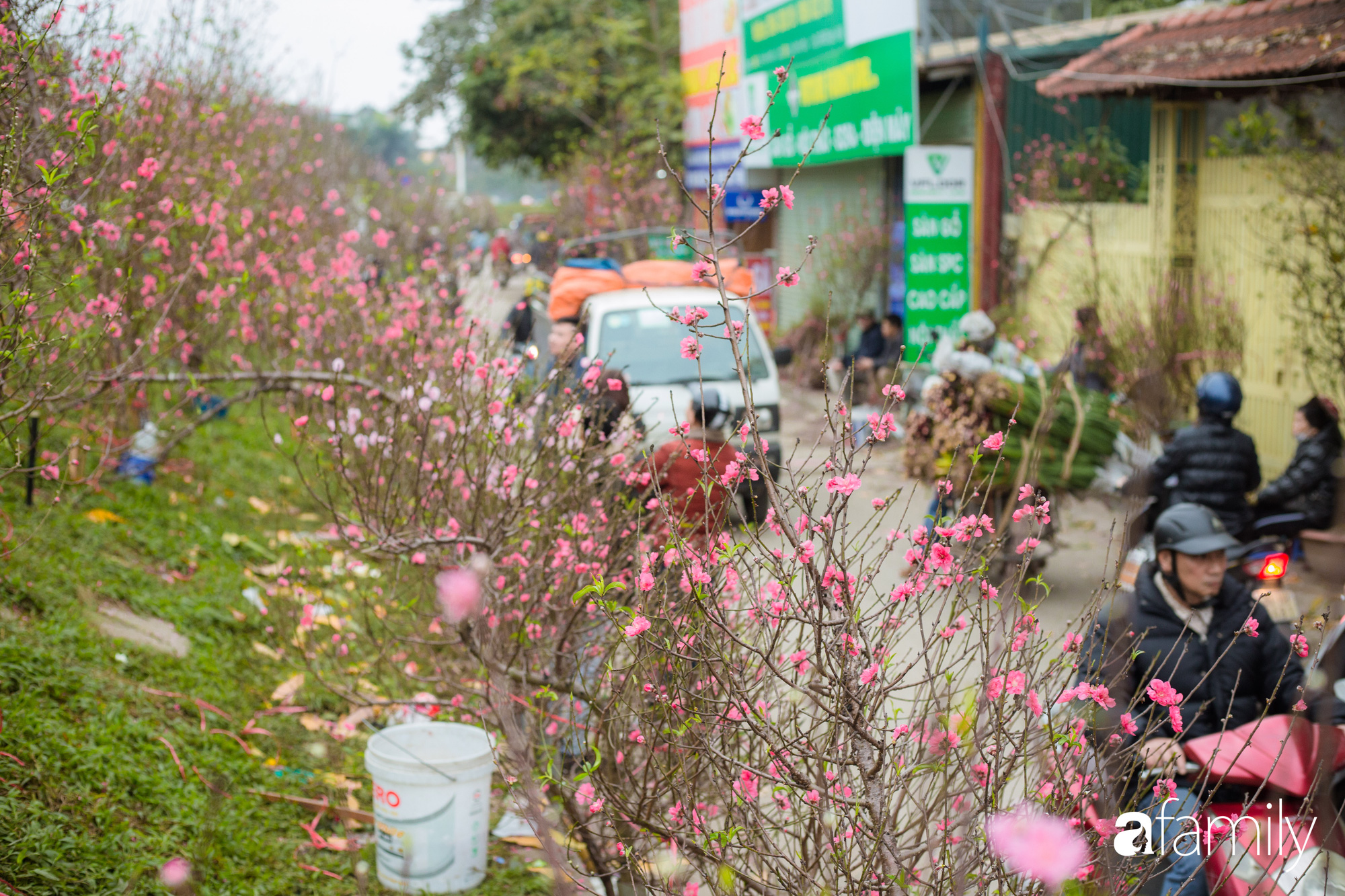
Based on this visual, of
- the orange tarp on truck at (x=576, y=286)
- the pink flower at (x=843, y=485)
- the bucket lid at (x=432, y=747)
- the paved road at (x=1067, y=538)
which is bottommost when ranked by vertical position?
the paved road at (x=1067, y=538)

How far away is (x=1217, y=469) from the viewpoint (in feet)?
21.4

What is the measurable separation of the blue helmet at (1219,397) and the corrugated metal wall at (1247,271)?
229 centimetres

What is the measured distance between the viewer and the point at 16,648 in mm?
4867

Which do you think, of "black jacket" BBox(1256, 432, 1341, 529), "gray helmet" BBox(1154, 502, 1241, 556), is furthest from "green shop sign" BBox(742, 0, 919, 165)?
"gray helmet" BBox(1154, 502, 1241, 556)

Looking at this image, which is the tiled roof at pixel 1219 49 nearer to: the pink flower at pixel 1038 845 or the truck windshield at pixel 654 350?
the truck windshield at pixel 654 350

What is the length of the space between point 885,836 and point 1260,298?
8945 mm

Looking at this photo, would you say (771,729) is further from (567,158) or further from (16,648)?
(567,158)

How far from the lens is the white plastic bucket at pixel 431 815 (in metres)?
3.95

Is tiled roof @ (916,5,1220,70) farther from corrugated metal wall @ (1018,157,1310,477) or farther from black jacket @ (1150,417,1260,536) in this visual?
black jacket @ (1150,417,1260,536)

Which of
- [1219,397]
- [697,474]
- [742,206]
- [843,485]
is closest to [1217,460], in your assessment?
[1219,397]

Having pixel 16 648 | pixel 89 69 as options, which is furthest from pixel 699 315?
pixel 89 69

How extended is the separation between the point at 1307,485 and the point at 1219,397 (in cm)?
81

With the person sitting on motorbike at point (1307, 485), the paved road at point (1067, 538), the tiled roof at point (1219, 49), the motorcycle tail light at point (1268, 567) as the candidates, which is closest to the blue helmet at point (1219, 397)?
the person sitting on motorbike at point (1307, 485)

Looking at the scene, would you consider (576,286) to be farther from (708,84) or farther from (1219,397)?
(708,84)
